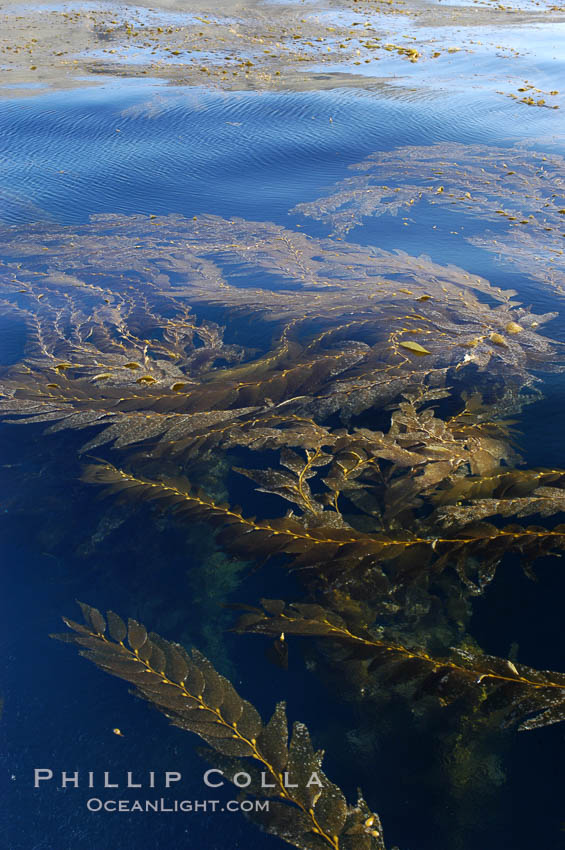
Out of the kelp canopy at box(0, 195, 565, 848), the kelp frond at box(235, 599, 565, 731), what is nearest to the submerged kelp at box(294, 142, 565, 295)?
the kelp canopy at box(0, 195, 565, 848)

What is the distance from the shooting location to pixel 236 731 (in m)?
1.06

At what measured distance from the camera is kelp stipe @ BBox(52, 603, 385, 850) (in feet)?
3.08

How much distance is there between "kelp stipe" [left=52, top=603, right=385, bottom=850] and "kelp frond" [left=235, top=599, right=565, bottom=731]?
0.17m

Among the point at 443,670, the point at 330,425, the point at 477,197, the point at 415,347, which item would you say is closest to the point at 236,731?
the point at 443,670

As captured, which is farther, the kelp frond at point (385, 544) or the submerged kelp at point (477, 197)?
the submerged kelp at point (477, 197)

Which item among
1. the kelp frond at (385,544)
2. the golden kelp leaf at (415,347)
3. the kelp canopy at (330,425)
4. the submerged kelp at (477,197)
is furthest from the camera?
the submerged kelp at (477,197)

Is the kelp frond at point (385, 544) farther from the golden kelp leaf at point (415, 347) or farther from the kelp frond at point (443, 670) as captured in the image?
the golden kelp leaf at point (415, 347)

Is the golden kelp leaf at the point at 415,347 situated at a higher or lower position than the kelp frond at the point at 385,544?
higher

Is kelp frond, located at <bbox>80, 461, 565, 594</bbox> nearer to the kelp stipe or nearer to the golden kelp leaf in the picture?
the kelp stipe

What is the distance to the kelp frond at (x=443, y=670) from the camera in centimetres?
103

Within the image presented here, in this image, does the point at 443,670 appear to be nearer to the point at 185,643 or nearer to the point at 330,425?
the point at 185,643

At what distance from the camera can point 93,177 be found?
4477 mm

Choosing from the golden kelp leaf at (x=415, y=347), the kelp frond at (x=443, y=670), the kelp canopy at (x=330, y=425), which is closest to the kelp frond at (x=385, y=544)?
the kelp canopy at (x=330, y=425)

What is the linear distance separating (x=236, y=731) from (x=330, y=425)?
3.23ft
